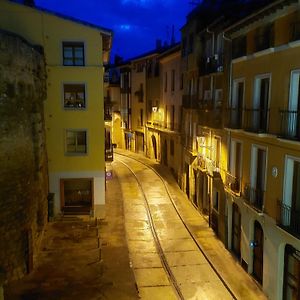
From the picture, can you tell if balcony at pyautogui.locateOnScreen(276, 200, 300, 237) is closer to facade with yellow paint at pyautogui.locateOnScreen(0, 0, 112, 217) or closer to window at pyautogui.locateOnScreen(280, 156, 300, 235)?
window at pyautogui.locateOnScreen(280, 156, 300, 235)

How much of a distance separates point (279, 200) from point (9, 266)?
38.8 feet

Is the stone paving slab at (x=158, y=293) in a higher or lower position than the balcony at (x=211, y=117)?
lower

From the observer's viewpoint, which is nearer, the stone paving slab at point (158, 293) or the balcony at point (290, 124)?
the balcony at point (290, 124)

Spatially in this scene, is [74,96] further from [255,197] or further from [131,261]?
[255,197]

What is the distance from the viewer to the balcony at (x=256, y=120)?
16922 mm

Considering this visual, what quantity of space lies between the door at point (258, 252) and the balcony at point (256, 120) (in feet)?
14.2

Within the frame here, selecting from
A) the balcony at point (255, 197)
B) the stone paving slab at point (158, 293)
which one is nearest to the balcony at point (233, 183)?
the balcony at point (255, 197)

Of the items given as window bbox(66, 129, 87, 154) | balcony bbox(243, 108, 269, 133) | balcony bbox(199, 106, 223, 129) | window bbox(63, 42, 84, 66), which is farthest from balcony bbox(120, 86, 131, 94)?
balcony bbox(243, 108, 269, 133)

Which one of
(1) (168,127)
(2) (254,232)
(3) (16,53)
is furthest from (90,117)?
(1) (168,127)

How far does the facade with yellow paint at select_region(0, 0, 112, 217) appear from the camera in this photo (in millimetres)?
24703

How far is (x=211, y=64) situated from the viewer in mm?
24828

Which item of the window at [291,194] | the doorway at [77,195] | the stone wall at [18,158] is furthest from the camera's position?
the doorway at [77,195]

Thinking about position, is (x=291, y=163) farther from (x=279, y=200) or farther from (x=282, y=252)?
(x=282, y=252)

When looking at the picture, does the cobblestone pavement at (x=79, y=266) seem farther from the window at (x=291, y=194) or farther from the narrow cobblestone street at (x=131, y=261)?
the window at (x=291, y=194)
